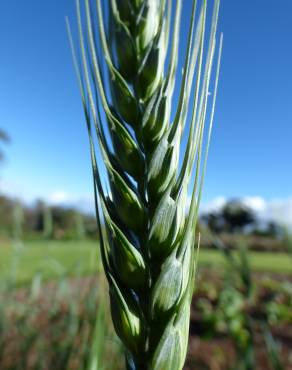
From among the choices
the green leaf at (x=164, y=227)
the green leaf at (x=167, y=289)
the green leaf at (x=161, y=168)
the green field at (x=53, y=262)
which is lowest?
the green field at (x=53, y=262)

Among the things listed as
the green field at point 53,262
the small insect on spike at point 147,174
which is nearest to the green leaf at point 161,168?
the small insect on spike at point 147,174

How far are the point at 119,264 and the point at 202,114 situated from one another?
240 mm

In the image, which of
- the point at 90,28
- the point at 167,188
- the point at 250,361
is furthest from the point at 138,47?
the point at 250,361

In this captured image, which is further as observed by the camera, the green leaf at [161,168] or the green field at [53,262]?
the green field at [53,262]

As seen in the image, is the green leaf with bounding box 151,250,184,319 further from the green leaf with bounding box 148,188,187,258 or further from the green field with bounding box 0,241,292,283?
the green field with bounding box 0,241,292,283

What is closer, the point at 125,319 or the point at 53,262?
the point at 125,319

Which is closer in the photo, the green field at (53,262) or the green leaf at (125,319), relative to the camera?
the green leaf at (125,319)

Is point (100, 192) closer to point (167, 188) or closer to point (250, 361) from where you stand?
point (167, 188)

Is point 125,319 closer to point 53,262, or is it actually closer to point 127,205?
point 127,205

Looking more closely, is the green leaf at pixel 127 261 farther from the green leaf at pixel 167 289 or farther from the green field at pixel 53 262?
the green field at pixel 53 262

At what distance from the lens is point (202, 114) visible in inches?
25.0

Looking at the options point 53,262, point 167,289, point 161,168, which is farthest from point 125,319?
point 53,262

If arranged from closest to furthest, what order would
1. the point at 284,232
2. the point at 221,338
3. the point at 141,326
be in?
the point at 141,326 < the point at 284,232 < the point at 221,338

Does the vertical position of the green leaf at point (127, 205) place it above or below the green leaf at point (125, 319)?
above
